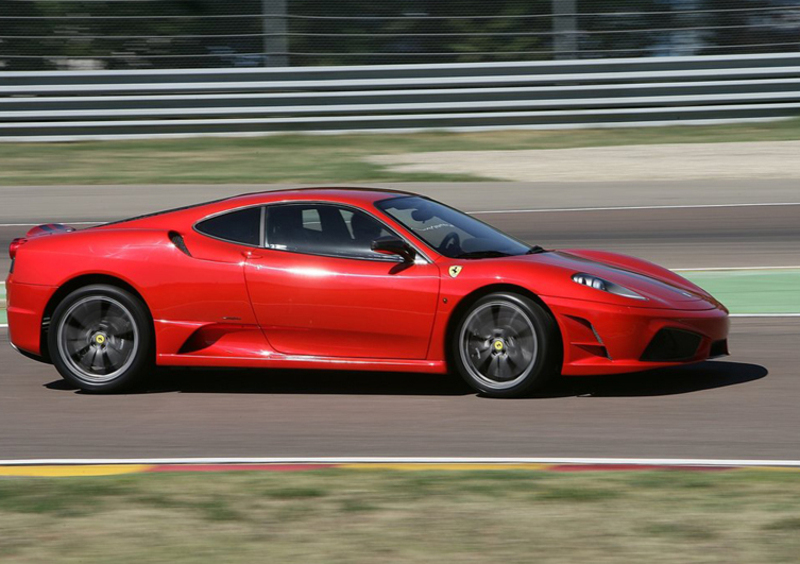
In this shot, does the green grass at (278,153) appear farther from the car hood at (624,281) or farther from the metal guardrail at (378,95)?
the car hood at (624,281)

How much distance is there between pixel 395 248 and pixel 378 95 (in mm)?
13941

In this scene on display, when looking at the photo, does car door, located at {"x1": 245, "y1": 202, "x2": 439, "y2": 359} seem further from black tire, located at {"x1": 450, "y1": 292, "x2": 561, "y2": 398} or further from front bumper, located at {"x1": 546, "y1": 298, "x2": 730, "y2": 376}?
front bumper, located at {"x1": 546, "y1": 298, "x2": 730, "y2": 376}

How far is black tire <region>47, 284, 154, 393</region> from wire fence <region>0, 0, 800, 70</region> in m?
14.0

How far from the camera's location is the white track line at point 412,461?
18.0 feet

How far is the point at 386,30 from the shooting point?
21016 mm

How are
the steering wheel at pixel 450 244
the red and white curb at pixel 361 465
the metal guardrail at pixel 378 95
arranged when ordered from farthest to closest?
the metal guardrail at pixel 378 95 < the steering wheel at pixel 450 244 < the red and white curb at pixel 361 465

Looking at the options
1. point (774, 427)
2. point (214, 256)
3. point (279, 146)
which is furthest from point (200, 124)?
point (774, 427)

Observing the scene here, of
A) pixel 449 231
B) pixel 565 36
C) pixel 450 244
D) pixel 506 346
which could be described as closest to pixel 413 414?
pixel 506 346

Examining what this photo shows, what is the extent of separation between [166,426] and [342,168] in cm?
1160

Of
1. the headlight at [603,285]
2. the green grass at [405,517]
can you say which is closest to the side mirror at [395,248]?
the headlight at [603,285]

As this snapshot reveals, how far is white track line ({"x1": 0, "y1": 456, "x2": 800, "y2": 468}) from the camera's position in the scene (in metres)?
5.48

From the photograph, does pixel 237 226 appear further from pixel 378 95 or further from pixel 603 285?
pixel 378 95

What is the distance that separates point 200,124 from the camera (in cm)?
2052

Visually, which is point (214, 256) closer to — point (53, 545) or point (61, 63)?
point (53, 545)
